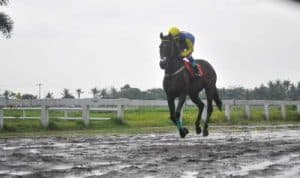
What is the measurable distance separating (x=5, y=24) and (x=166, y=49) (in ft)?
34.5

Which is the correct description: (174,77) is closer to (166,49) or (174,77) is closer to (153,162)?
(166,49)

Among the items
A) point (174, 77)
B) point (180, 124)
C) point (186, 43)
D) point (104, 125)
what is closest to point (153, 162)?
point (180, 124)

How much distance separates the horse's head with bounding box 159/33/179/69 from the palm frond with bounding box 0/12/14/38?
10.3m

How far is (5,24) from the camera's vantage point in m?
22.2

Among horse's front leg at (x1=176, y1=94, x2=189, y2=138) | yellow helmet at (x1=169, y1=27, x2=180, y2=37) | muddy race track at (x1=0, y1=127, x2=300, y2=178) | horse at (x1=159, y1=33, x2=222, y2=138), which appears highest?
yellow helmet at (x1=169, y1=27, x2=180, y2=37)

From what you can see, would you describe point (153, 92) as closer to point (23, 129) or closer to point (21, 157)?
point (23, 129)

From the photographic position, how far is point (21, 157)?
9.06m

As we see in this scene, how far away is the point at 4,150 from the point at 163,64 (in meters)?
4.35

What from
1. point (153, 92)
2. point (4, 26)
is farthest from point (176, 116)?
point (153, 92)

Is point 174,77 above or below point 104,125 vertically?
above

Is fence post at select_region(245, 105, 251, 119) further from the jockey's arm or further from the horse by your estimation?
the jockey's arm

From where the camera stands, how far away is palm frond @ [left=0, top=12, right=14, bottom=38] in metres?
22.0

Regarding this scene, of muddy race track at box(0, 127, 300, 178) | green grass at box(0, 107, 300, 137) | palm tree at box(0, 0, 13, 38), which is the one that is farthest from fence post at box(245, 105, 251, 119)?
muddy race track at box(0, 127, 300, 178)

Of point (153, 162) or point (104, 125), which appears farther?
point (104, 125)
